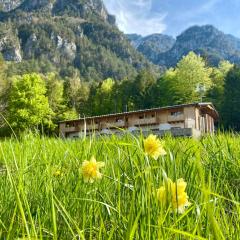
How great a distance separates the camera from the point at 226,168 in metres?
2.60

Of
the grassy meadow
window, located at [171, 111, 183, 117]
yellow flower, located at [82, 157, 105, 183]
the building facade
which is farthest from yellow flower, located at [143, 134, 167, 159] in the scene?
window, located at [171, 111, 183, 117]

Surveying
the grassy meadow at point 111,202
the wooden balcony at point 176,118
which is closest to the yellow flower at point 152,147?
the grassy meadow at point 111,202

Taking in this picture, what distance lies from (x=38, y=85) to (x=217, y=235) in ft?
174

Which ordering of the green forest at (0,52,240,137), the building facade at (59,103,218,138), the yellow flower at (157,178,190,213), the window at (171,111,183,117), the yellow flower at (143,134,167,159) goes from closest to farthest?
the yellow flower at (157,178,190,213) < the yellow flower at (143,134,167,159) < the building facade at (59,103,218,138) < the window at (171,111,183,117) < the green forest at (0,52,240,137)

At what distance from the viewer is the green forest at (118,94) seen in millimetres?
48500

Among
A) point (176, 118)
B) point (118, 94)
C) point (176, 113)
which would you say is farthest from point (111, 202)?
point (118, 94)

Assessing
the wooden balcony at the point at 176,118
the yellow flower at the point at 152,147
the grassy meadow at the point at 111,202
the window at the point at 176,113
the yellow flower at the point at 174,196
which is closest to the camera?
the yellow flower at the point at 174,196

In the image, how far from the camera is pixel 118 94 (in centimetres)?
7069

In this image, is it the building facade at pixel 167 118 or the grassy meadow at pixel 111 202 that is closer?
the grassy meadow at pixel 111 202

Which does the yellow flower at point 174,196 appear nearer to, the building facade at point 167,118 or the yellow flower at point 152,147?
the yellow flower at point 152,147

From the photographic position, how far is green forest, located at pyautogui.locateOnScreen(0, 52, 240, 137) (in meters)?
48.5

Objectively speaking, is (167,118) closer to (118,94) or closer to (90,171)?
(90,171)

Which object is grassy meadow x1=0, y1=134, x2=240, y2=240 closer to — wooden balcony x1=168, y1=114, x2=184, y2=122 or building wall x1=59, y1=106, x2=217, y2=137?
building wall x1=59, y1=106, x2=217, y2=137

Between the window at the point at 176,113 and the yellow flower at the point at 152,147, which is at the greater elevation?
the window at the point at 176,113
